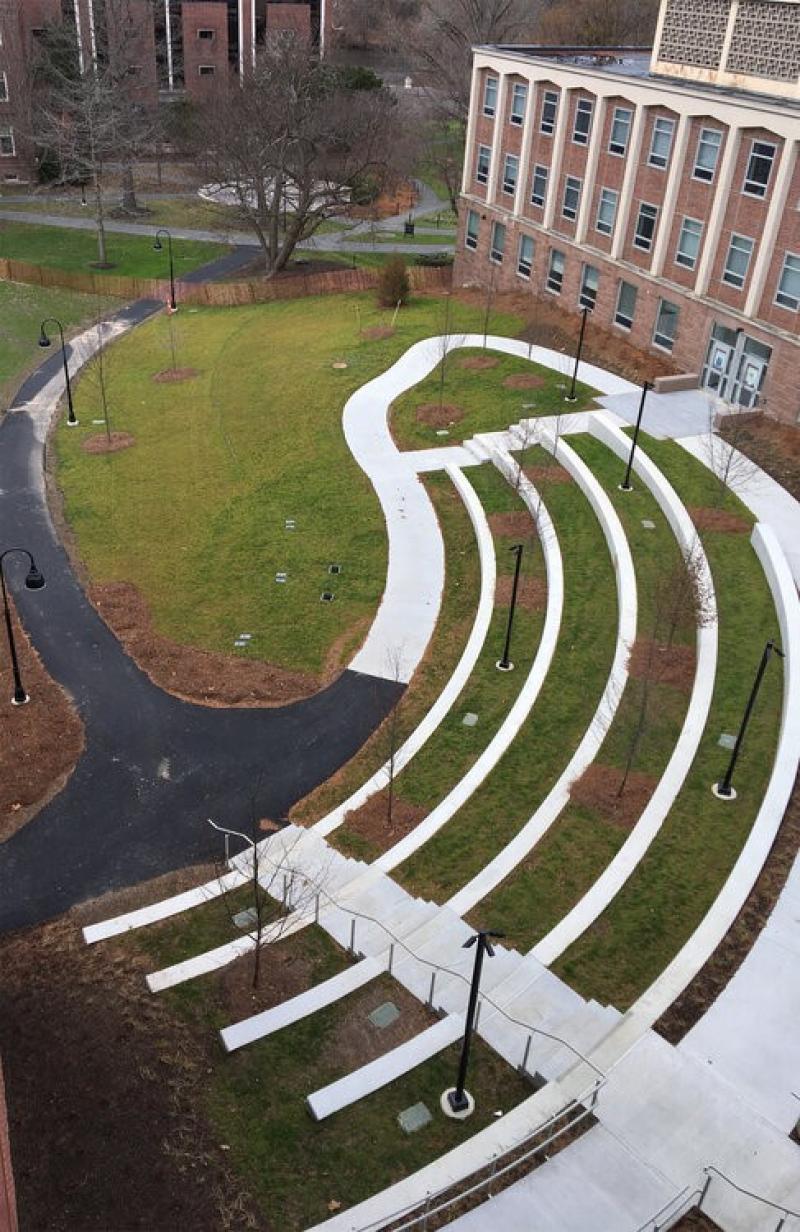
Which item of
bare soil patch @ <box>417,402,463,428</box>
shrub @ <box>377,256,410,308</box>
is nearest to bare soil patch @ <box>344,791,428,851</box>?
bare soil patch @ <box>417,402,463,428</box>

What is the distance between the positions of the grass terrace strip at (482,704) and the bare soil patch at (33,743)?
6978mm

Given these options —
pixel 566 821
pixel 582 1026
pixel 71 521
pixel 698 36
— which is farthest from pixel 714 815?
pixel 698 36

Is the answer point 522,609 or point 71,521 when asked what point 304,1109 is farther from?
point 71,521

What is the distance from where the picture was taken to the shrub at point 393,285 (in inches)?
2078

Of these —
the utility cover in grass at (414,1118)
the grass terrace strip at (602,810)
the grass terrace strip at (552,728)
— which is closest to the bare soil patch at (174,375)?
the grass terrace strip at (552,728)

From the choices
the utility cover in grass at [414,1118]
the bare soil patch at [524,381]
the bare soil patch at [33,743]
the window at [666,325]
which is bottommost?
the bare soil patch at [33,743]

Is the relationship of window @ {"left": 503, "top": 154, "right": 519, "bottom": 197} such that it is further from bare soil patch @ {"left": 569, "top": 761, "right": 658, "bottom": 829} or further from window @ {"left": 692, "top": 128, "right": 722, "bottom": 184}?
bare soil patch @ {"left": 569, "top": 761, "right": 658, "bottom": 829}

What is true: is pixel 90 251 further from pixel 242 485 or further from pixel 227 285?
pixel 242 485

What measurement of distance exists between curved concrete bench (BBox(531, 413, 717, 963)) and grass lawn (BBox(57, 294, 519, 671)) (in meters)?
9.38

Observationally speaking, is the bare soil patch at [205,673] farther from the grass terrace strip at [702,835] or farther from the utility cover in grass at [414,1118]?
the utility cover in grass at [414,1118]

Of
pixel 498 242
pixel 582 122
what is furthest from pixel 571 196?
pixel 498 242

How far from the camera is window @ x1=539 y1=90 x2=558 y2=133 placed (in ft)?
156

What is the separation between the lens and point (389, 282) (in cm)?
5294

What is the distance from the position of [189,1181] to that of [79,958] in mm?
5474
